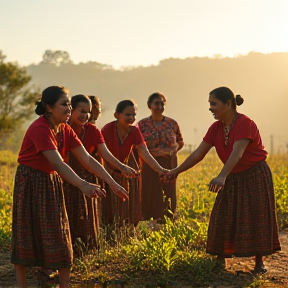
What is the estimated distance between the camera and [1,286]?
210 inches

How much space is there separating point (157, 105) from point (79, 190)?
10.4 ft

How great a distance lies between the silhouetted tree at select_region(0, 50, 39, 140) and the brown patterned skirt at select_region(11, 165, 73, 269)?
22755mm

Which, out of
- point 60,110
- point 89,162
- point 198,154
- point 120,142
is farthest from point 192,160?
point 60,110

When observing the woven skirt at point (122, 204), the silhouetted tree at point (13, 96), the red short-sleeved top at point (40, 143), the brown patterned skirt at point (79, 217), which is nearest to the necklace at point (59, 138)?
the red short-sleeved top at point (40, 143)

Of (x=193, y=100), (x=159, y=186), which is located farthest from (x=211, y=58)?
(x=159, y=186)

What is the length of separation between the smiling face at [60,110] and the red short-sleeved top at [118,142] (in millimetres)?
2184

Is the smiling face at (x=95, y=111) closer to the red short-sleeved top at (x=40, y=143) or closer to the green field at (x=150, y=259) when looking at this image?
the green field at (x=150, y=259)

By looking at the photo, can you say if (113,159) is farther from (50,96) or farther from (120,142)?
(50,96)

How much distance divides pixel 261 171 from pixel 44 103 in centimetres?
221

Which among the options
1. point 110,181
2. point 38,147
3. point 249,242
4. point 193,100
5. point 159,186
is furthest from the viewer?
point 193,100

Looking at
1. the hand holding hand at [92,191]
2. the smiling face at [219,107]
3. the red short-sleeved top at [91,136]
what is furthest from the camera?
the red short-sleeved top at [91,136]

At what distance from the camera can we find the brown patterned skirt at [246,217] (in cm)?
565

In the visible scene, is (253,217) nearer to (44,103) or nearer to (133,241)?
(133,241)

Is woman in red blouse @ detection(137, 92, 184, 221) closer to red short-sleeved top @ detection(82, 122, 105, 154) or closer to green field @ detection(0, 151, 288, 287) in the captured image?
green field @ detection(0, 151, 288, 287)
